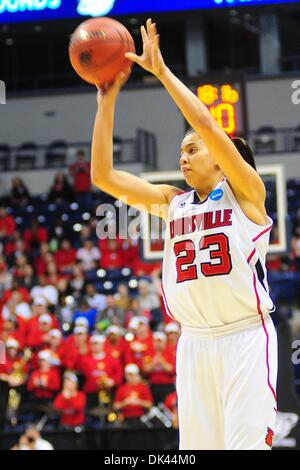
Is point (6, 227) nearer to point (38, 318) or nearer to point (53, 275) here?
point (53, 275)

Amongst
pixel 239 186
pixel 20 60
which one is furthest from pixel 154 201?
pixel 20 60

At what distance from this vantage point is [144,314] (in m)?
13.3

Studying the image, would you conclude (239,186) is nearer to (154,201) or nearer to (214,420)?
(154,201)

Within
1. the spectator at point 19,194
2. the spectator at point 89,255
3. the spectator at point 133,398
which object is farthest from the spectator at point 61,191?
the spectator at point 133,398

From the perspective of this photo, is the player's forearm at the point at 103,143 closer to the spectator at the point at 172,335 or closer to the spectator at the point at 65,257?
the spectator at the point at 172,335

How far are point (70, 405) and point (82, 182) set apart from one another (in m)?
8.66

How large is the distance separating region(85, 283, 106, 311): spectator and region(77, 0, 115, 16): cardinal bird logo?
4.43 metres

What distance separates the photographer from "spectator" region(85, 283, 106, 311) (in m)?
14.2

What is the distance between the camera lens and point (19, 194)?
19.5 metres

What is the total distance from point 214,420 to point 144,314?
29.3 ft

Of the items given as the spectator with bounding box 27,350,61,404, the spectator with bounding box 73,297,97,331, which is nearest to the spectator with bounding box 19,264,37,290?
the spectator with bounding box 73,297,97,331

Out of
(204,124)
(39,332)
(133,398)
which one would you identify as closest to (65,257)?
(39,332)

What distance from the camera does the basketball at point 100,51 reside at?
14.5 ft

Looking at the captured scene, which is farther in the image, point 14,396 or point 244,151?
point 14,396
